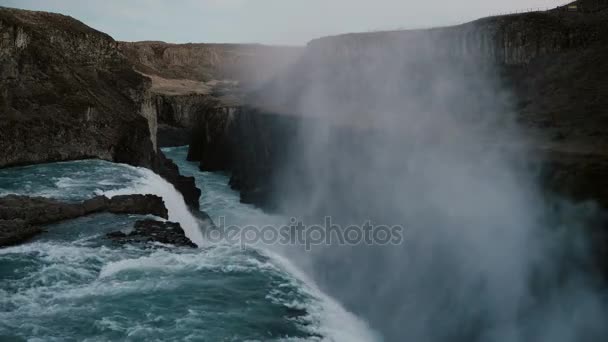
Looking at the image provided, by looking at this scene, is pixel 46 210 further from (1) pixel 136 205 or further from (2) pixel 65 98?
(2) pixel 65 98

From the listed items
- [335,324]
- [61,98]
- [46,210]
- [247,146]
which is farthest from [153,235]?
[247,146]

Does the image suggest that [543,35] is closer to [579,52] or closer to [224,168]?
[579,52]

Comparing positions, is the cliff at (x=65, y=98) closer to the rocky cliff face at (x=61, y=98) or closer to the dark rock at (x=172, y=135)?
the rocky cliff face at (x=61, y=98)

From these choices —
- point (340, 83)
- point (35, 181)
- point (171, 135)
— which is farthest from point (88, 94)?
point (171, 135)

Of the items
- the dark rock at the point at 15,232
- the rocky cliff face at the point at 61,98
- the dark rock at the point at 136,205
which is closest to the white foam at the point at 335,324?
the dark rock at the point at 136,205

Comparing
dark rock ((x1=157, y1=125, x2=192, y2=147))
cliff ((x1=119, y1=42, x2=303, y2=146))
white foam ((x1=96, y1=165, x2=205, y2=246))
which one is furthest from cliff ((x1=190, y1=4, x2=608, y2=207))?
white foam ((x1=96, y1=165, x2=205, y2=246))

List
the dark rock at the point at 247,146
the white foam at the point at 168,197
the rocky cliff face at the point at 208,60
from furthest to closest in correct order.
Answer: the rocky cliff face at the point at 208,60, the dark rock at the point at 247,146, the white foam at the point at 168,197
